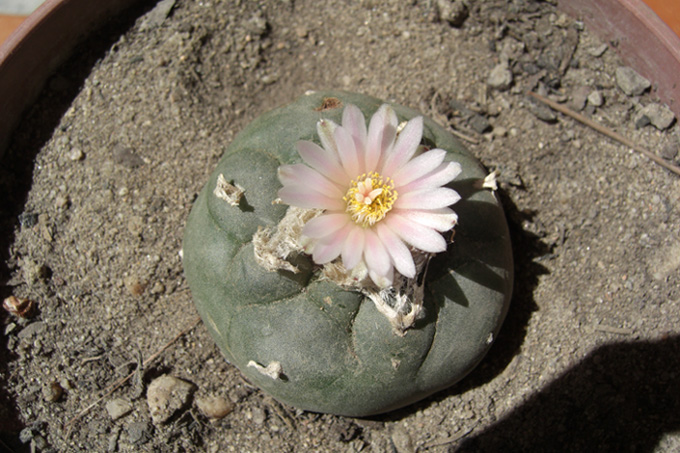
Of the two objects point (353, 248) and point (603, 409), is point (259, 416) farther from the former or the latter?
point (603, 409)

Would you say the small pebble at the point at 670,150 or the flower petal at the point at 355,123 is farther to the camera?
the small pebble at the point at 670,150

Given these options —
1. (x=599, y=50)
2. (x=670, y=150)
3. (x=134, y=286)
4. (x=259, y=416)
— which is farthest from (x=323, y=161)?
(x=599, y=50)

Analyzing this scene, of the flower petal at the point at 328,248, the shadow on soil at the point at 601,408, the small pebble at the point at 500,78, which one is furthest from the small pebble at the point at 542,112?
the flower petal at the point at 328,248

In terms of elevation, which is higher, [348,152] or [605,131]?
[348,152]

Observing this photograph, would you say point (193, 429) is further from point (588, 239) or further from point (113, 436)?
point (588, 239)

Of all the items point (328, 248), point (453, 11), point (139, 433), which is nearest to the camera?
point (328, 248)

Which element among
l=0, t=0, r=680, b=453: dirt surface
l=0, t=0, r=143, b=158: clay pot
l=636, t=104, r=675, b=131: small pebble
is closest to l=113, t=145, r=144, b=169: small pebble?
l=0, t=0, r=680, b=453: dirt surface

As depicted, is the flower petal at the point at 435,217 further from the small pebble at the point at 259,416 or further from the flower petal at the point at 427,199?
the small pebble at the point at 259,416

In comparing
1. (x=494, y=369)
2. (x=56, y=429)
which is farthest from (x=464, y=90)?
(x=56, y=429)
